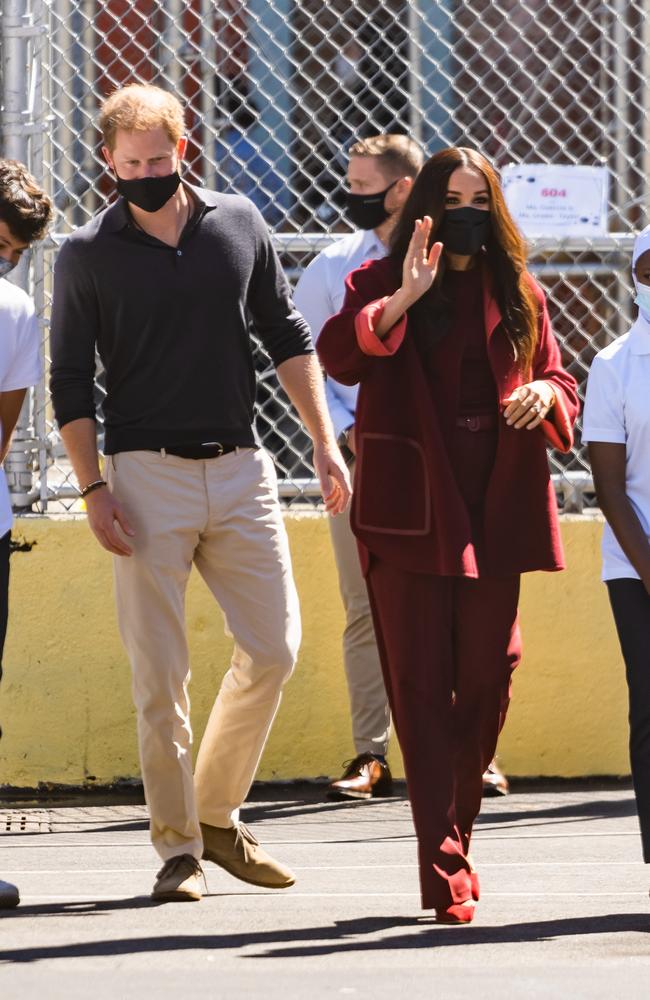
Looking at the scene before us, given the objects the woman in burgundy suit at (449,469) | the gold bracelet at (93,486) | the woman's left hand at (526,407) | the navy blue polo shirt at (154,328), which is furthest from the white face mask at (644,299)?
the gold bracelet at (93,486)

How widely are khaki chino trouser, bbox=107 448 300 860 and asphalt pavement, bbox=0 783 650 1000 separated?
1.05 ft

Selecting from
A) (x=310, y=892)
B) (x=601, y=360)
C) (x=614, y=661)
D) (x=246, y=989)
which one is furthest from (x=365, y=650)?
(x=246, y=989)

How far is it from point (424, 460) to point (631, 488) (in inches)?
21.9

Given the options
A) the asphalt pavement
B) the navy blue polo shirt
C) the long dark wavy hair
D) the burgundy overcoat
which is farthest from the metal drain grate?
the long dark wavy hair

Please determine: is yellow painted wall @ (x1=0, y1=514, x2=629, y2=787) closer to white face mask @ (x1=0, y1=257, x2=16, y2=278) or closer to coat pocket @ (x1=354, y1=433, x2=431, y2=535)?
white face mask @ (x1=0, y1=257, x2=16, y2=278)

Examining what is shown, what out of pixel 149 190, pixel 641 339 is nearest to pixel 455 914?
pixel 641 339

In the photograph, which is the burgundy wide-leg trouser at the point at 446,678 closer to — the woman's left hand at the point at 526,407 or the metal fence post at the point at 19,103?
the woman's left hand at the point at 526,407

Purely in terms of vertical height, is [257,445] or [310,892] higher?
[257,445]

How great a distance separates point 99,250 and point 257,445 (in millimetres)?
664

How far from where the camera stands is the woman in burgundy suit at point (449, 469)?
4578 mm

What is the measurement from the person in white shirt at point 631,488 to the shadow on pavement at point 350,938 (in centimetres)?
24

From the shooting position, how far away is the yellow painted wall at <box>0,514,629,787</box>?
260 inches

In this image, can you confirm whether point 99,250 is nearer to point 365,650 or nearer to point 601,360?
point 601,360

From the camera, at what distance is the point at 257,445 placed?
16.3ft
